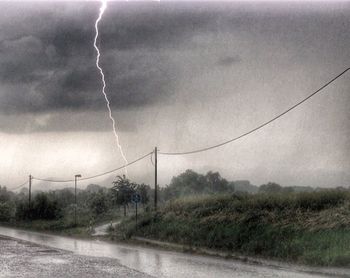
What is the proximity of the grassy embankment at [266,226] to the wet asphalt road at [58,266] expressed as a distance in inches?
251

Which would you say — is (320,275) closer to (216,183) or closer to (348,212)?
(348,212)

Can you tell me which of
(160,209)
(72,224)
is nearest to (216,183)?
(72,224)

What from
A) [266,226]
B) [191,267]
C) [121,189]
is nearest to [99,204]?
[121,189]

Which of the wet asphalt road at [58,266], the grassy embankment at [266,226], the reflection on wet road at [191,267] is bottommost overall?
the reflection on wet road at [191,267]

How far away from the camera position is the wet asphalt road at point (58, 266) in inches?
516

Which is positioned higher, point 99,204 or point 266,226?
point 99,204

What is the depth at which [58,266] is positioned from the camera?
49.1ft

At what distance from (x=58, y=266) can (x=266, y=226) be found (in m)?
9.90

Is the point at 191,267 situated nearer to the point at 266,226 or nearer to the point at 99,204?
the point at 266,226

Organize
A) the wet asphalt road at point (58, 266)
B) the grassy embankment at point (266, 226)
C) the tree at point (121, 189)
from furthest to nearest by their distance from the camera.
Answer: the tree at point (121, 189) → the grassy embankment at point (266, 226) → the wet asphalt road at point (58, 266)

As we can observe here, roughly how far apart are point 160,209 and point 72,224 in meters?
13.3

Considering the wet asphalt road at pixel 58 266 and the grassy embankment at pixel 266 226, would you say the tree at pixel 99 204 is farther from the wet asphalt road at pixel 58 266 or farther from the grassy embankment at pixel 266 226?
the wet asphalt road at pixel 58 266

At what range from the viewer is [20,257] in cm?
1800

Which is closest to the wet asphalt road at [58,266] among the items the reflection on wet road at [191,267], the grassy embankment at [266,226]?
the reflection on wet road at [191,267]
